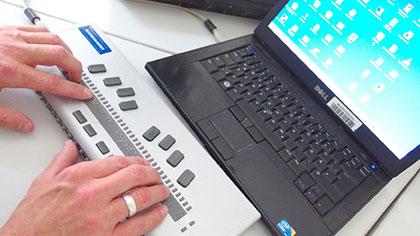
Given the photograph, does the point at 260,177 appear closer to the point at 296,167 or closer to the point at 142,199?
the point at 296,167

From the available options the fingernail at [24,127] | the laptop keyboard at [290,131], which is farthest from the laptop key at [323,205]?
the fingernail at [24,127]

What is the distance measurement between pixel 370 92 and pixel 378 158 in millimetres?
122

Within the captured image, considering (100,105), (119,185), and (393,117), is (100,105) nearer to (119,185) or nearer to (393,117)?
(119,185)

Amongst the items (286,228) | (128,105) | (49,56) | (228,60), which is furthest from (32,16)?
(286,228)

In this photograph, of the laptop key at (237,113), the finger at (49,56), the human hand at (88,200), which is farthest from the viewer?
the laptop key at (237,113)

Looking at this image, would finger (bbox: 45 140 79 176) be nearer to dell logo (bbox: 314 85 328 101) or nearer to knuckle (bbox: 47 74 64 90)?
knuckle (bbox: 47 74 64 90)

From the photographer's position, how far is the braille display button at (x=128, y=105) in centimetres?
53

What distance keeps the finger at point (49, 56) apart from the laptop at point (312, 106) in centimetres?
15

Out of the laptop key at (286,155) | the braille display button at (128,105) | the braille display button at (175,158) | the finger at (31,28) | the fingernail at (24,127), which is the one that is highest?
the finger at (31,28)

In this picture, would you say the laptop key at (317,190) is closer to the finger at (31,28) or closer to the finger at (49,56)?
the finger at (49,56)

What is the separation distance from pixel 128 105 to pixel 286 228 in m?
0.32

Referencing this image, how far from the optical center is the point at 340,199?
55 cm

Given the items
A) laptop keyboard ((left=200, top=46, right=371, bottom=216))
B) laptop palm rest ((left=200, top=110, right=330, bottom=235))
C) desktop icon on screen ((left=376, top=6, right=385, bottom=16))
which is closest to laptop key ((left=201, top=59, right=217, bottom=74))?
laptop keyboard ((left=200, top=46, right=371, bottom=216))

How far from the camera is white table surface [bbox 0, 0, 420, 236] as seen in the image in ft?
1.52
